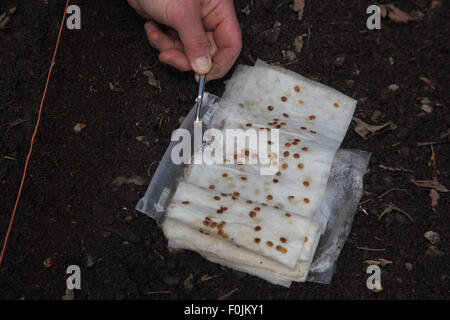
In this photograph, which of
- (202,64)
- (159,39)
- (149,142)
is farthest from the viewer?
(159,39)

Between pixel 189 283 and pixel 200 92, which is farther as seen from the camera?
pixel 200 92

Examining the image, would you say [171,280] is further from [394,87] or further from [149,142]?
[394,87]

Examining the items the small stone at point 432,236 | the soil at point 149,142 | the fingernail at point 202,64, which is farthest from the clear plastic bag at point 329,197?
the small stone at point 432,236

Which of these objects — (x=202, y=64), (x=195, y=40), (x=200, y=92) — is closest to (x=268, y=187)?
(x=200, y=92)

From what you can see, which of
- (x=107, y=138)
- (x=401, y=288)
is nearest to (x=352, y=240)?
(x=401, y=288)

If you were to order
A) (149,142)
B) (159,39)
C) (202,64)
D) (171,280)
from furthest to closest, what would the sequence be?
(159,39)
(149,142)
(202,64)
(171,280)

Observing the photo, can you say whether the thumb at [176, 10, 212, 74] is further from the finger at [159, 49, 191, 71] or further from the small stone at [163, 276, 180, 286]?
the small stone at [163, 276, 180, 286]
